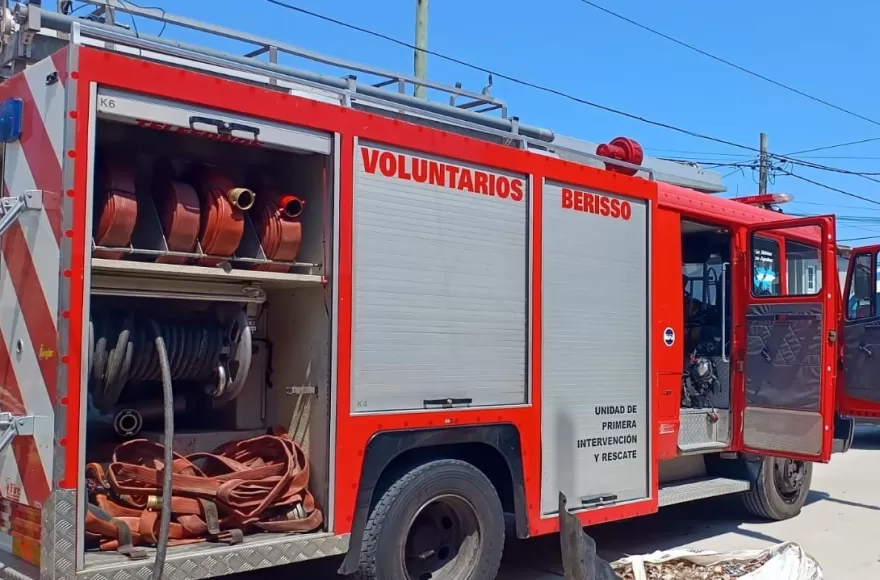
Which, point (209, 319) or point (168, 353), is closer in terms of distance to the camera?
point (168, 353)

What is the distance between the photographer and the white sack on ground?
5805mm

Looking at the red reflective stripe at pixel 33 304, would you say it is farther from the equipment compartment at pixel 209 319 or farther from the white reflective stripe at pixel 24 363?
the equipment compartment at pixel 209 319

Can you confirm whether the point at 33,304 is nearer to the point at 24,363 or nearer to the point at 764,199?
the point at 24,363

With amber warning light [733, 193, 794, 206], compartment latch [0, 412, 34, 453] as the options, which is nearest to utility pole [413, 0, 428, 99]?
amber warning light [733, 193, 794, 206]

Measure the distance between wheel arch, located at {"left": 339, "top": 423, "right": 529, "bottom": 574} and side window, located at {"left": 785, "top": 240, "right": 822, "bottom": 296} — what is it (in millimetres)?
3426

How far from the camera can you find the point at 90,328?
3.87 meters

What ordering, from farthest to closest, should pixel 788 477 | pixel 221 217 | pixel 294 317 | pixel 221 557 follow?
pixel 788 477
pixel 294 317
pixel 221 217
pixel 221 557

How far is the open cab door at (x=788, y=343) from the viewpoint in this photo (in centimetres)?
722

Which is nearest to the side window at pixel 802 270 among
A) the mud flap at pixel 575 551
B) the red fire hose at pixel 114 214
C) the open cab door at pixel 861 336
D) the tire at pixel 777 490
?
the tire at pixel 777 490

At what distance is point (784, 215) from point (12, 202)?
708 centimetres

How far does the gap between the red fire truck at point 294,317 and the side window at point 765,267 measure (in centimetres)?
154

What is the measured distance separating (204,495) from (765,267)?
5381 millimetres

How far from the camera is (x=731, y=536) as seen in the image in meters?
7.82

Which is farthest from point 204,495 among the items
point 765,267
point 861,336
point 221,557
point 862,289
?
point 862,289
